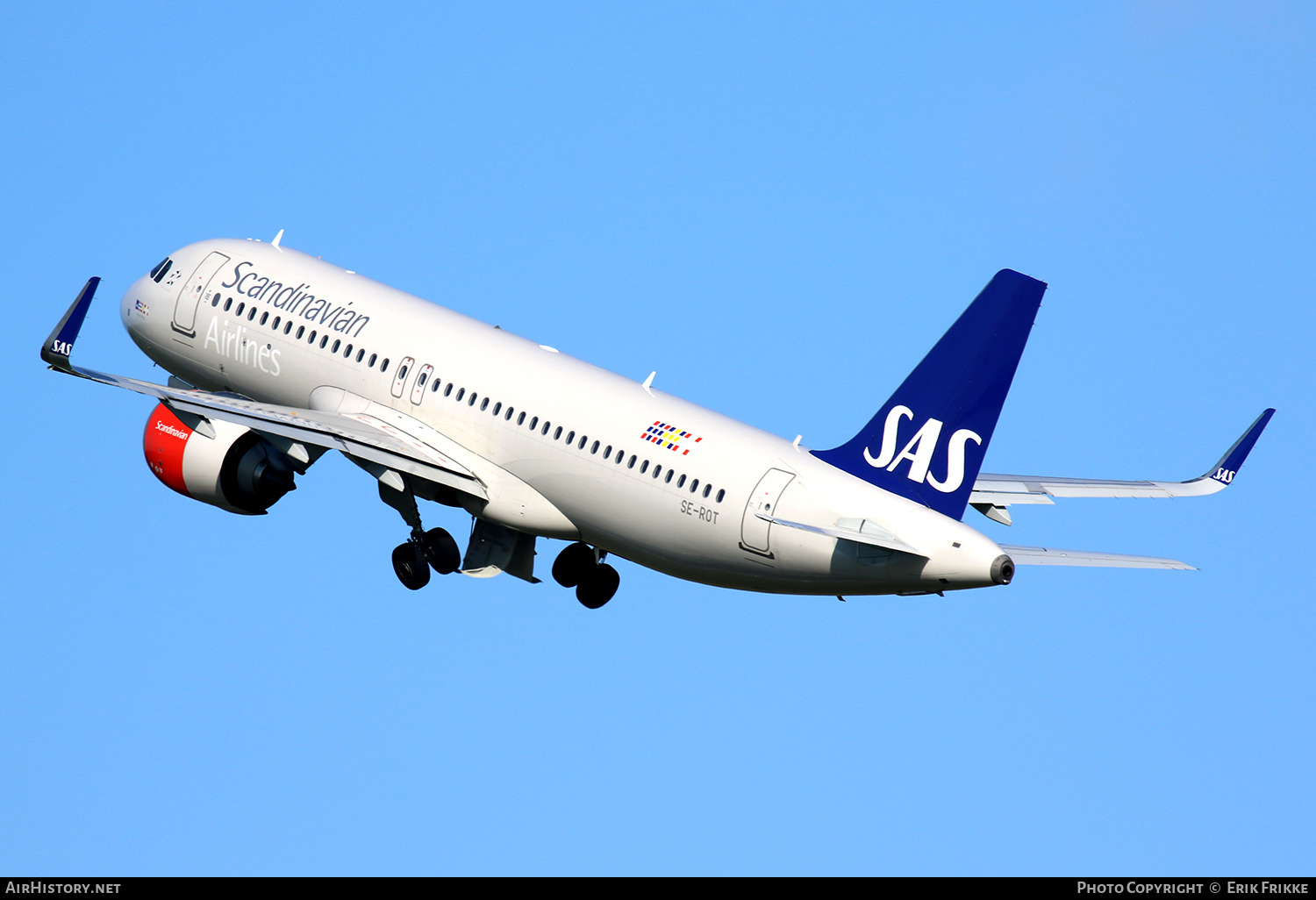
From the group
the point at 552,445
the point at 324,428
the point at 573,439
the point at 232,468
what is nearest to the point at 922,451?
the point at 573,439

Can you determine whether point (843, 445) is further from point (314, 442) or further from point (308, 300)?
point (308, 300)

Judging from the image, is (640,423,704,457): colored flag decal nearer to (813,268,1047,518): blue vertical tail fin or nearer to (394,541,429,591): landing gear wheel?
(813,268,1047,518): blue vertical tail fin

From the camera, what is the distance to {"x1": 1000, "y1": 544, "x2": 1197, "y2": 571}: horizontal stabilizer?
34719mm

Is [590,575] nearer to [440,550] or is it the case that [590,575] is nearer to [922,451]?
[440,550]

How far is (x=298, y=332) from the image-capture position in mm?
43656

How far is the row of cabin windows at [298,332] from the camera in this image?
42.5m

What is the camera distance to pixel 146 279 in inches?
1866

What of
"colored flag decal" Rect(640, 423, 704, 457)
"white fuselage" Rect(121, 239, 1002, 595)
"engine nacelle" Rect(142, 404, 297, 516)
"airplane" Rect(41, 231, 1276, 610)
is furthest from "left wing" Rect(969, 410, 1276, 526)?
"engine nacelle" Rect(142, 404, 297, 516)

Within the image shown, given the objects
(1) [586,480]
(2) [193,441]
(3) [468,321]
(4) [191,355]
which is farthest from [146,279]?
(1) [586,480]

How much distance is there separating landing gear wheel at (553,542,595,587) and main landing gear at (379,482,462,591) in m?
2.65

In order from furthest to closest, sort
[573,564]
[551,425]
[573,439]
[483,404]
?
[573,564]
[483,404]
[551,425]
[573,439]

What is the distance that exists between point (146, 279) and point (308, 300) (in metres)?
5.64

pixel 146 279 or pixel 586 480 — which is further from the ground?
pixel 146 279

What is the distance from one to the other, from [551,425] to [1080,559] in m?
11.0
